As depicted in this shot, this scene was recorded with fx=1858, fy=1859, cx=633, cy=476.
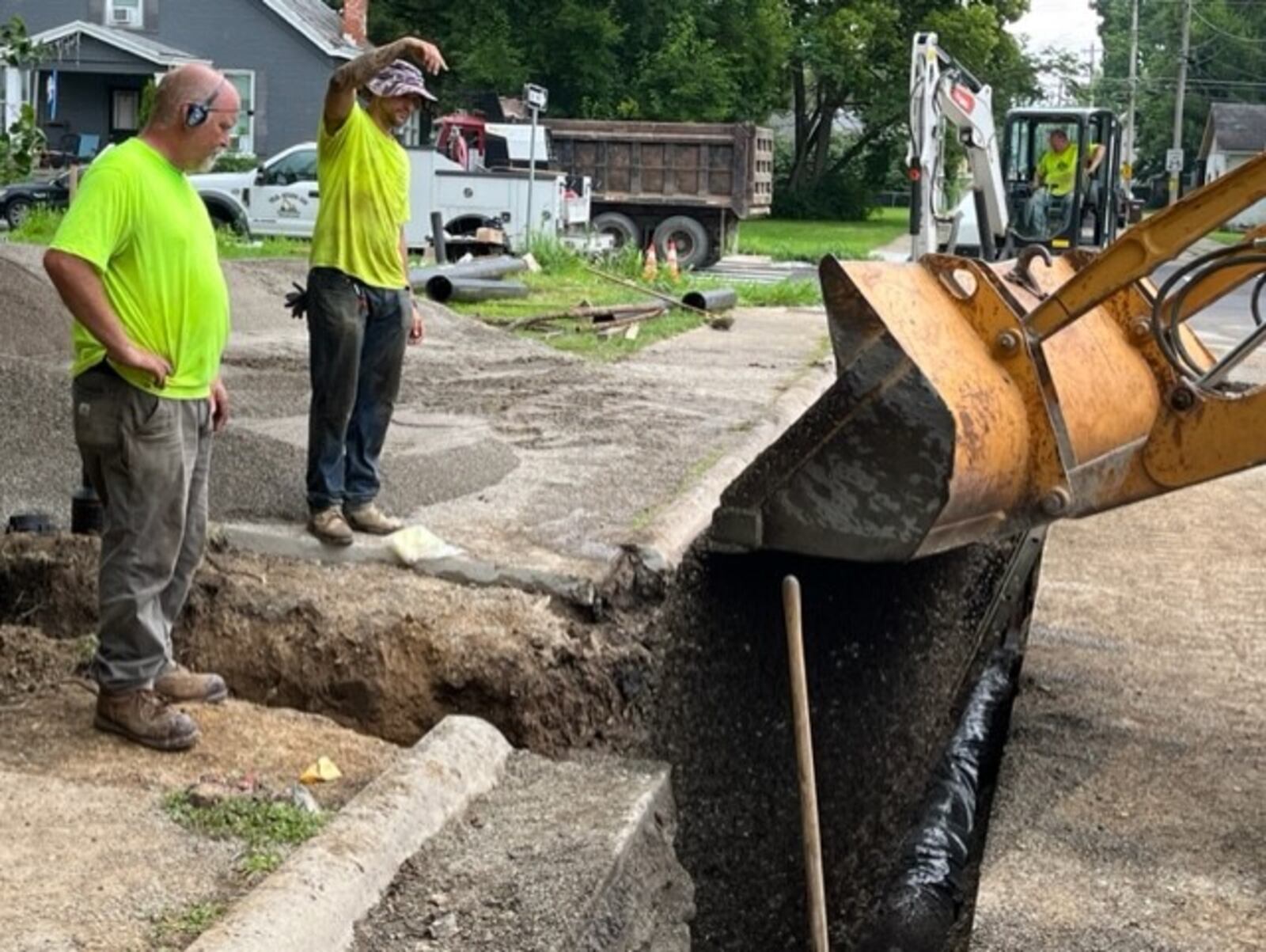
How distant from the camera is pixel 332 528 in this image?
6.88 metres

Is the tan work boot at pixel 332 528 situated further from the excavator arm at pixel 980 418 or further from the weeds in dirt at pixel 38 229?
the weeds in dirt at pixel 38 229

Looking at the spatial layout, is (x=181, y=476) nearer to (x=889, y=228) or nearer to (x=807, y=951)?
(x=807, y=951)

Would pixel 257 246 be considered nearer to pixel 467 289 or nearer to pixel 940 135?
pixel 467 289

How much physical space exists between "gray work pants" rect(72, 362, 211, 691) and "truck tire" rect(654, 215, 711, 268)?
82.3 ft

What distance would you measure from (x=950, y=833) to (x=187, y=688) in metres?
2.70

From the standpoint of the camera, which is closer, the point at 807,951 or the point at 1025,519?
the point at 1025,519

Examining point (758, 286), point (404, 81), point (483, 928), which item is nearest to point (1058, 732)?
point (483, 928)

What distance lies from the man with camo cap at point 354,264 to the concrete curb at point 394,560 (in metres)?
0.06

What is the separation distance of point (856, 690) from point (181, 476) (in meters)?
3.46

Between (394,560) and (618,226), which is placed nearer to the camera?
(394,560)

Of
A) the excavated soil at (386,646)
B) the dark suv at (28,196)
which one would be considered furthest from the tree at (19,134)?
the dark suv at (28,196)

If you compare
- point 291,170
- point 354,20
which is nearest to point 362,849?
point 291,170

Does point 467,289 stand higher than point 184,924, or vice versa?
point 467,289

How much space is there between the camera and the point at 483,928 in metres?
4.28
